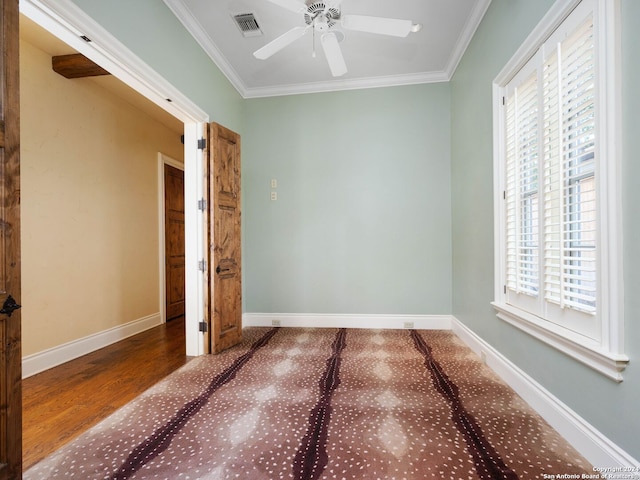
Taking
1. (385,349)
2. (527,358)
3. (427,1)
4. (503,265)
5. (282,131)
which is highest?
(427,1)

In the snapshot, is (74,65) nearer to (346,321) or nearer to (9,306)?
(9,306)

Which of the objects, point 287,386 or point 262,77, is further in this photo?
point 262,77

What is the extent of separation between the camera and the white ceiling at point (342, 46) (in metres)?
2.37

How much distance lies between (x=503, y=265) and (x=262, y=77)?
3.27 metres

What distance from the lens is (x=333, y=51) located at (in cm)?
214

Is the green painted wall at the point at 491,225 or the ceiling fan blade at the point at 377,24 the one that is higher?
the ceiling fan blade at the point at 377,24

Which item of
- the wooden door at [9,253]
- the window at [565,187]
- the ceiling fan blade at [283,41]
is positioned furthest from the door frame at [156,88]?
the window at [565,187]

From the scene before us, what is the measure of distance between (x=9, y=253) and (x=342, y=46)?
3008 millimetres

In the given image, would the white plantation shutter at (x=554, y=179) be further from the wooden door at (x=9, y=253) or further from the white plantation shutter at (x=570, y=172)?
the wooden door at (x=9, y=253)

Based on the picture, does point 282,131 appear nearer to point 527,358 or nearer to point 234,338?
point 234,338

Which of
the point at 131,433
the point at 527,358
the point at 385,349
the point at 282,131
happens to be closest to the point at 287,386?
the point at 131,433

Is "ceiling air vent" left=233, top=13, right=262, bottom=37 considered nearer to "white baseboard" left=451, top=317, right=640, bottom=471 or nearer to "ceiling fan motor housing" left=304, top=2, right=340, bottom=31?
"ceiling fan motor housing" left=304, top=2, right=340, bottom=31

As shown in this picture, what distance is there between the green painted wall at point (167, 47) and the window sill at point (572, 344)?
313 cm

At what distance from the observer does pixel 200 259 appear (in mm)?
2691
